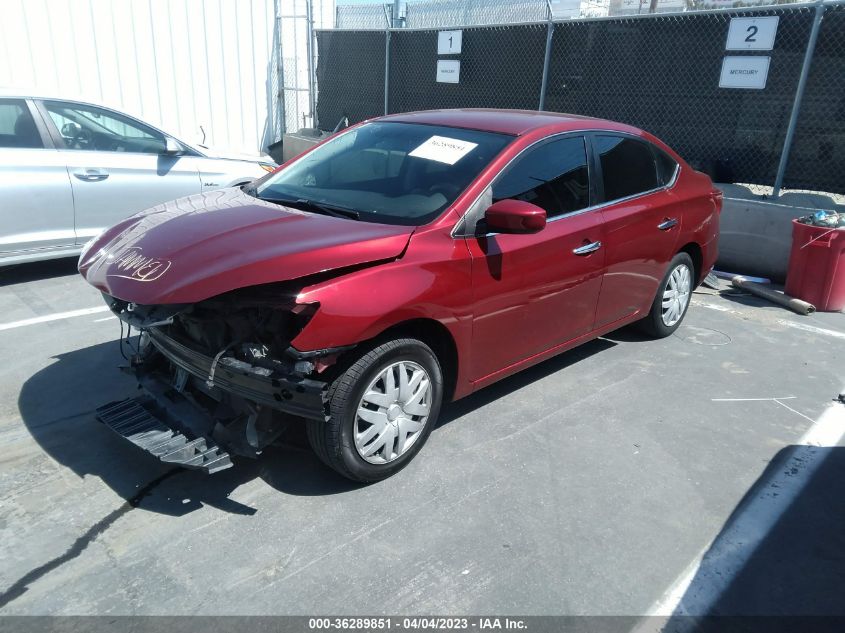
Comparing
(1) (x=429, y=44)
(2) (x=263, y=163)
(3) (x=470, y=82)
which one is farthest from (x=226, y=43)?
(2) (x=263, y=163)

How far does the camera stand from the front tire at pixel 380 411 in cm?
310

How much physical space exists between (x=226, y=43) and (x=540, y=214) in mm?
10414

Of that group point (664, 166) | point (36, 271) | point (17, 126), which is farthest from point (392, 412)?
point (36, 271)

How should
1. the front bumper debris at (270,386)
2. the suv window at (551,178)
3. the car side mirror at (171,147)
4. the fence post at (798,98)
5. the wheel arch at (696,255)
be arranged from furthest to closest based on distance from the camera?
the fence post at (798,98)
the car side mirror at (171,147)
the wheel arch at (696,255)
the suv window at (551,178)
the front bumper debris at (270,386)

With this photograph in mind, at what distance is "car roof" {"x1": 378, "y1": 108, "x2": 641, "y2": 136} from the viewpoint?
4.15 meters

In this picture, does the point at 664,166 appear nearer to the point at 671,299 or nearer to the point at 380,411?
the point at 671,299

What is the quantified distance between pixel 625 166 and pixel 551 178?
962 mm

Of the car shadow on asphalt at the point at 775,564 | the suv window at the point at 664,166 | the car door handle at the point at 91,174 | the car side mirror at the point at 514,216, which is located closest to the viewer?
the car shadow on asphalt at the point at 775,564

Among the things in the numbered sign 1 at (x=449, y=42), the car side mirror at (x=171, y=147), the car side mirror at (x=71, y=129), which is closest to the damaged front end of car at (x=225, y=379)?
the car side mirror at (x=71, y=129)

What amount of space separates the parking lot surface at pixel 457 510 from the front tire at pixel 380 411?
16 centimetres

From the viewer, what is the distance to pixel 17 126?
5.98 m

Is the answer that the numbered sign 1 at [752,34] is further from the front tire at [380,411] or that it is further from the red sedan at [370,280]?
the front tire at [380,411]

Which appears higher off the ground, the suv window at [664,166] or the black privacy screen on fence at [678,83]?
the black privacy screen on fence at [678,83]

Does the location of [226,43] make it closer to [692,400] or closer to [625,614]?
[692,400]
